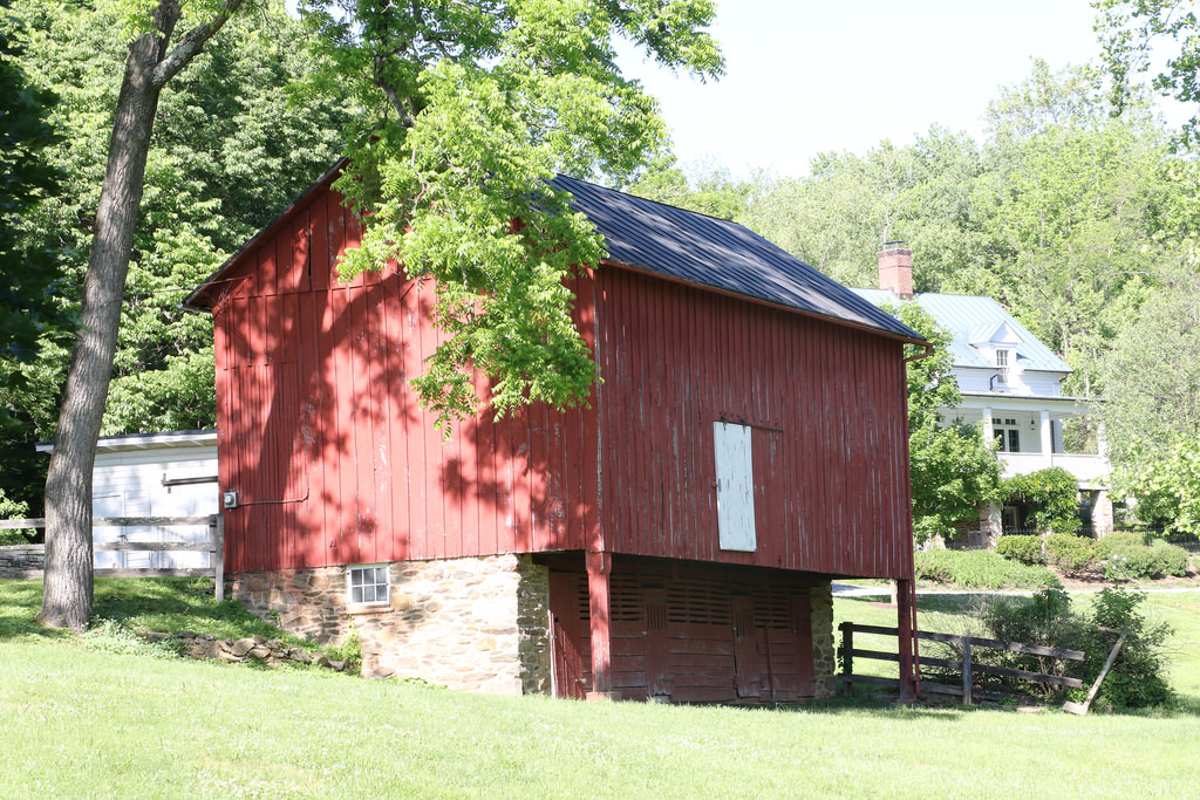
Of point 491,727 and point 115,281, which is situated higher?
point 115,281

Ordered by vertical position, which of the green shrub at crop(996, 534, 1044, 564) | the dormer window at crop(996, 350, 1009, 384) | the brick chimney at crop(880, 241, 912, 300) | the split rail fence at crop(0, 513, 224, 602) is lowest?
the green shrub at crop(996, 534, 1044, 564)

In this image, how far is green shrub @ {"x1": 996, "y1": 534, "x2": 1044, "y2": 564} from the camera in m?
46.8

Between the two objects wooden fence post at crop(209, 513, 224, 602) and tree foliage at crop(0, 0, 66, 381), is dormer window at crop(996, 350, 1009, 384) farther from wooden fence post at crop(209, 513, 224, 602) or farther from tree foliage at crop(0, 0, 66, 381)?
tree foliage at crop(0, 0, 66, 381)

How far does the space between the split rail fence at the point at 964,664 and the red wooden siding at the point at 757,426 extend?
150 cm

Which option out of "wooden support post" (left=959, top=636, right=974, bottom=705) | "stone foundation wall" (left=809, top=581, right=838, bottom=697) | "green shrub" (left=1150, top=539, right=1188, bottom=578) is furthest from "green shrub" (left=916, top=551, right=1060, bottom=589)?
"wooden support post" (left=959, top=636, right=974, bottom=705)

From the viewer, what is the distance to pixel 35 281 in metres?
13.8

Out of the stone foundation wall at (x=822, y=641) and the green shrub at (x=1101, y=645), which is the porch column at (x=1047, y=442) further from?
the green shrub at (x=1101, y=645)

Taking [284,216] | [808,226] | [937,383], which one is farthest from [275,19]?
[808,226]

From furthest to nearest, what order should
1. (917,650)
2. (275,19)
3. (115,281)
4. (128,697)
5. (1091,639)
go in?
1. (275,19)
2. (917,650)
3. (1091,639)
4. (115,281)
5. (128,697)

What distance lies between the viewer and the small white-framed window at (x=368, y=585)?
20969 mm

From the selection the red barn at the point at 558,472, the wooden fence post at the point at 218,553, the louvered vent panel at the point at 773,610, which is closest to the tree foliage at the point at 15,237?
the red barn at the point at 558,472

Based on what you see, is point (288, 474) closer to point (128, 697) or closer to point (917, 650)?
point (128, 697)

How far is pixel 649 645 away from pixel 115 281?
9.71m

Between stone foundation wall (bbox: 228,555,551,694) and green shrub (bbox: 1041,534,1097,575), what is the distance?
3050 cm
